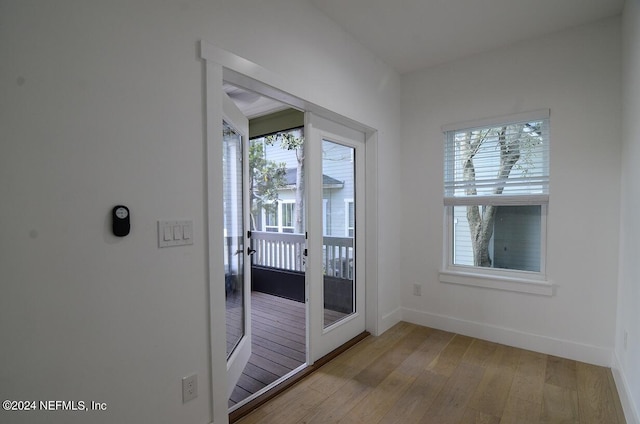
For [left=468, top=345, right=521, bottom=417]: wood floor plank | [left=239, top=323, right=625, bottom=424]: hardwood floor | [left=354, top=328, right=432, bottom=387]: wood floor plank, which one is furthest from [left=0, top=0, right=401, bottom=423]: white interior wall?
[left=468, top=345, right=521, bottom=417]: wood floor plank

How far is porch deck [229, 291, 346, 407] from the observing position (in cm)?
232

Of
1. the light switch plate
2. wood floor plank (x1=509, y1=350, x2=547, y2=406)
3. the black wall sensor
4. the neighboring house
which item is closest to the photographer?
the black wall sensor

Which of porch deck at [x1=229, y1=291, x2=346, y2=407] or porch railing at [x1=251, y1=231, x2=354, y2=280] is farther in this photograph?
porch railing at [x1=251, y1=231, x2=354, y2=280]

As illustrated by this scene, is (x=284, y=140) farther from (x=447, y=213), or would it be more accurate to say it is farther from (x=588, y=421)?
(x=588, y=421)

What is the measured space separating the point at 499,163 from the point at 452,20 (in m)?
1.35

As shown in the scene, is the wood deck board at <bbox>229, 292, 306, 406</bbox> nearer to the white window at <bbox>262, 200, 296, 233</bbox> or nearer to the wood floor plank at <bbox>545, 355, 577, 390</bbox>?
the white window at <bbox>262, 200, 296, 233</bbox>

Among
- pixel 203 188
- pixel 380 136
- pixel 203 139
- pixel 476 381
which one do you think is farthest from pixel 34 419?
pixel 380 136

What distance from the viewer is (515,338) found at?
285 centimetres

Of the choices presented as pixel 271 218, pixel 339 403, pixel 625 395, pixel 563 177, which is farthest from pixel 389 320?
pixel 271 218

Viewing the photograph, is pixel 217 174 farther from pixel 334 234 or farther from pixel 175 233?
pixel 334 234

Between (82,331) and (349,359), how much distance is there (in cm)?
201

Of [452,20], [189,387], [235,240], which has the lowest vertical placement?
[189,387]

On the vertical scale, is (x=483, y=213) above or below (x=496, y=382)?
above

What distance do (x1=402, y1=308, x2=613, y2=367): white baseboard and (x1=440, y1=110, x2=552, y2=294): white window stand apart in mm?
419
